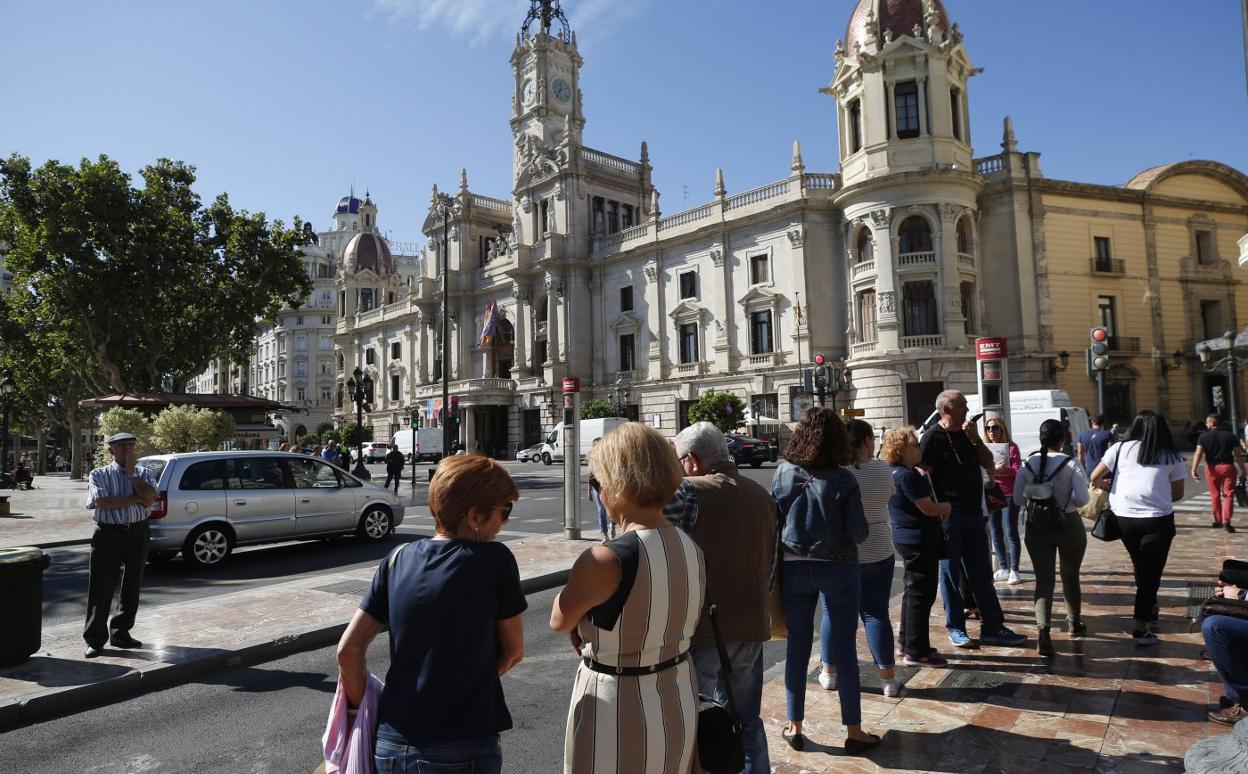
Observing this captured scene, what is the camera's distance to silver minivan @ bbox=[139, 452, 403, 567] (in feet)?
34.5

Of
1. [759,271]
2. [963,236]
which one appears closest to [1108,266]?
[963,236]

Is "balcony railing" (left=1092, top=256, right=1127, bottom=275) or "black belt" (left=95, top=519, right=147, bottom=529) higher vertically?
"balcony railing" (left=1092, top=256, right=1127, bottom=275)

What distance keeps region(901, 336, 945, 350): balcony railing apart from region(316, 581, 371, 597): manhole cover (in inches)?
1002

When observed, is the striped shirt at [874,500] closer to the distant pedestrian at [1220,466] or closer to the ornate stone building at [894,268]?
the distant pedestrian at [1220,466]

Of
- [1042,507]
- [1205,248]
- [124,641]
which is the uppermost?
[1205,248]

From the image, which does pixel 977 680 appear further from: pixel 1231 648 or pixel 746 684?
pixel 746 684

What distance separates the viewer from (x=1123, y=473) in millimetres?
5918

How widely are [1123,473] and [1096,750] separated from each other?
274 centimetres

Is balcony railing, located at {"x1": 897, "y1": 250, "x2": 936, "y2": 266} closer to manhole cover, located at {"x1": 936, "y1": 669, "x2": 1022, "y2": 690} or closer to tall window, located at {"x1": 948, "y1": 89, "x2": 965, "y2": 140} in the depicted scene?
tall window, located at {"x1": 948, "y1": 89, "x2": 965, "y2": 140}

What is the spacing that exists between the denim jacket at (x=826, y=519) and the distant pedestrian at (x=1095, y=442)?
9.29 metres

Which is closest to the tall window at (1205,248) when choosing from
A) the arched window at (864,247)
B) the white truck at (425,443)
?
the arched window at (864,247)

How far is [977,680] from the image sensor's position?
5074 millimetres

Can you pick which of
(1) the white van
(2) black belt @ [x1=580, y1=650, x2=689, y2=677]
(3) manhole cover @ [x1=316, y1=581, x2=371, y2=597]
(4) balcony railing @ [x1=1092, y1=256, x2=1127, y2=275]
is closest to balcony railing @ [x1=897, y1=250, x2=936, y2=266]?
(4) balcony railing @ [x1=1092, y1=256, x2=1127, y2=275]

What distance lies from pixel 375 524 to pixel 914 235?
25270 millimetres
